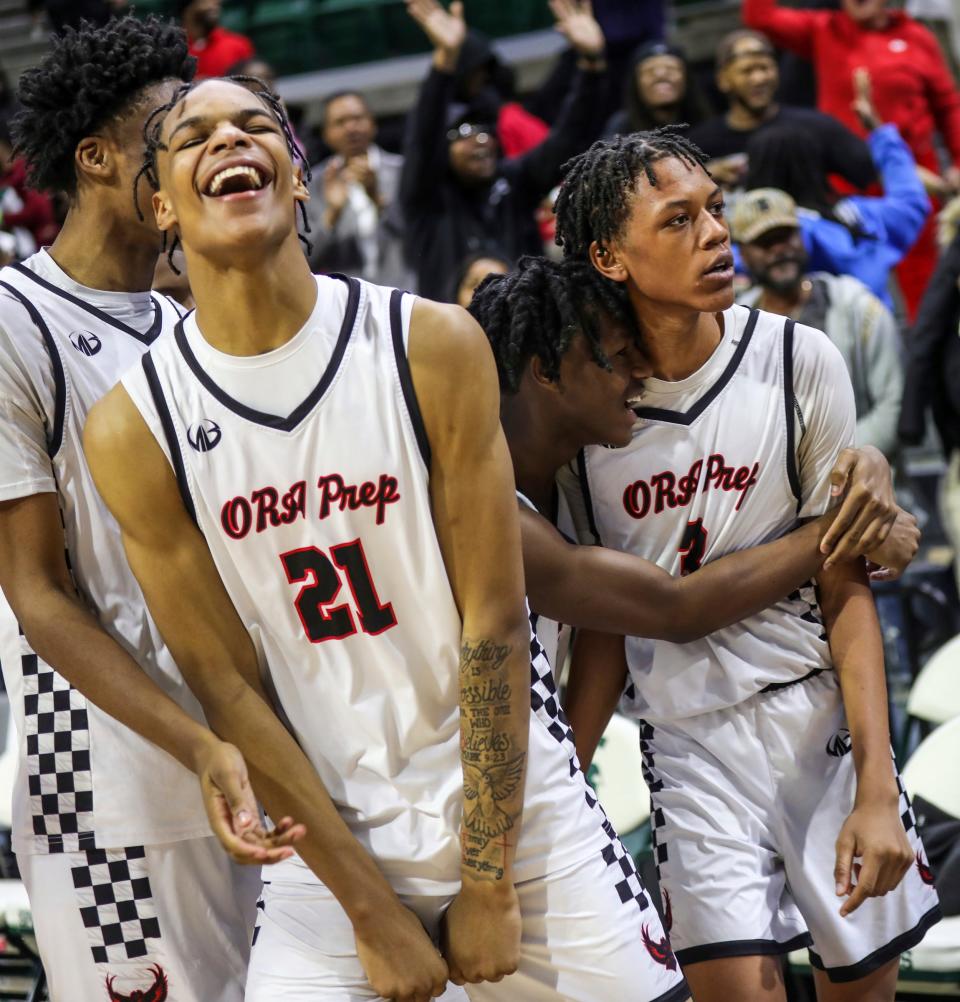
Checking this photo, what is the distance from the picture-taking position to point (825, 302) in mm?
5582

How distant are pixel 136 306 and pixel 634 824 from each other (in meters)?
2.05

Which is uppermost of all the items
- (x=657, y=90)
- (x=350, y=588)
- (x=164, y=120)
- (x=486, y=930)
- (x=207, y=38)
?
(x=164, y=120)

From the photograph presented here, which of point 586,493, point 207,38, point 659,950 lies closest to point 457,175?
point 207,38

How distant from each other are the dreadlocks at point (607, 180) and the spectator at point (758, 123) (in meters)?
3.76

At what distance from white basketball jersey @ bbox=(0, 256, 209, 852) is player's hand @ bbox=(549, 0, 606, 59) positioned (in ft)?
16.1

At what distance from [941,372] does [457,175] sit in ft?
7.66

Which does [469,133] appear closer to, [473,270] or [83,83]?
[473,270]

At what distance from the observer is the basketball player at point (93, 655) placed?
256cm

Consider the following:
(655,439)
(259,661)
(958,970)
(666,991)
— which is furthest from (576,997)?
(958,970)

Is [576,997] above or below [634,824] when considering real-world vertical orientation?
above

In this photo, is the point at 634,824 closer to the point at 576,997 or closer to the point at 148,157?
the point at 576,997

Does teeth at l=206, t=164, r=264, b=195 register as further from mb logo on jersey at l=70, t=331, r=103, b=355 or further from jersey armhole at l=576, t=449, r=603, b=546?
jersey armhole at l=576, t=449, r=603, b=546

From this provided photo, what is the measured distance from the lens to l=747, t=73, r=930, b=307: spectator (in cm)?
605

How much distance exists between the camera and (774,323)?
291 centimetres
